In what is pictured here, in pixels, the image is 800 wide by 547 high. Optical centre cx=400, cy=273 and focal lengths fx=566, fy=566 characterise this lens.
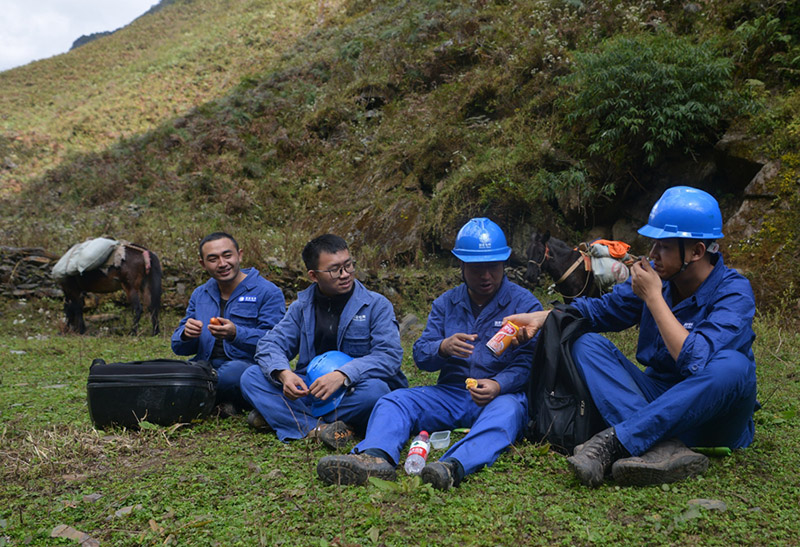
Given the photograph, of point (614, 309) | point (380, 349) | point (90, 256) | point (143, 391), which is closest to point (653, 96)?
point (614, 309)

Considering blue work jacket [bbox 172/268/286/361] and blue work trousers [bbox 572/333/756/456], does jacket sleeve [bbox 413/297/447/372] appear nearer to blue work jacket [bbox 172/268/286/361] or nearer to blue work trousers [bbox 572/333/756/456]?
blue work trousers [bbox 572/333/756/456]

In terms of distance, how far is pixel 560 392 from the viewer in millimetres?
3229

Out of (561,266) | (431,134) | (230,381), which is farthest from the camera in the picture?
(431,134)

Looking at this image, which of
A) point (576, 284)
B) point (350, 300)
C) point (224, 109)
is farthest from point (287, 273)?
point (224, 109)

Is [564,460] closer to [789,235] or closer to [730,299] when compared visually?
[730,299]

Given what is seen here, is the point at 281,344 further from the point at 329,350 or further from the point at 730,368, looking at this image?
the point at 730,368

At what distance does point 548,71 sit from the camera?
1152 centimetres

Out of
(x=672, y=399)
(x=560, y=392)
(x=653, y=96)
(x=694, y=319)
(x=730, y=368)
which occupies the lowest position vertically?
(x=560, y=392)

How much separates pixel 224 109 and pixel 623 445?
62.9 ft

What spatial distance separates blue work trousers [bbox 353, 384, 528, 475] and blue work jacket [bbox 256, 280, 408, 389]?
349 mm

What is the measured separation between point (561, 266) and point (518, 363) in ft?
14.5

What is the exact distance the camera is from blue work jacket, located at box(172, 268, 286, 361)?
447 cm

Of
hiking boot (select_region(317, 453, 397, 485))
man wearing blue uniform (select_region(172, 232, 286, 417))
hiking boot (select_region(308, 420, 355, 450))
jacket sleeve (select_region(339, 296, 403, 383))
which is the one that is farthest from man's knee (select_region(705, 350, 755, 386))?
man wearing blue uniform (select_region(172, 232, 286, 417))

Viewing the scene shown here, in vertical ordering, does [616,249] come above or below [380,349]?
below
